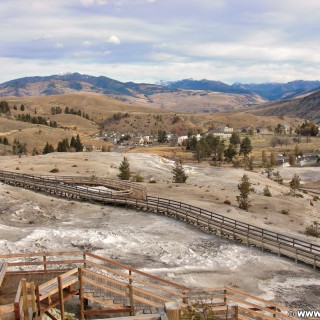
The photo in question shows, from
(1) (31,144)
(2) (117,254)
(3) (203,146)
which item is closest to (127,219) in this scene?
(2) (117,254)

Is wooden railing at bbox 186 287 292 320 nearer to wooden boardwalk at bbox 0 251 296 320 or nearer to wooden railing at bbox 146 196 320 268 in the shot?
wooden boardwalk at bbox 0 251 296 320

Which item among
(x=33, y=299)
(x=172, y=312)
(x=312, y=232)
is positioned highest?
(x=172, y=312)

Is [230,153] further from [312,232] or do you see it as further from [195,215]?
[195,215]

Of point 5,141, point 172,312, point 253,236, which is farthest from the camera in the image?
point 5,141

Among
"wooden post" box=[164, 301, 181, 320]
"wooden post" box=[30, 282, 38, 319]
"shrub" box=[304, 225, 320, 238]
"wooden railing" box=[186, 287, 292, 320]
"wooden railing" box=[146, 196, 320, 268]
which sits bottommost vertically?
"shrub" box=[304, 225, 320, 238]

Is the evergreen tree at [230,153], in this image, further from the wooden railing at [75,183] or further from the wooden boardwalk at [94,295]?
the wooden boardwalk at [94,295]

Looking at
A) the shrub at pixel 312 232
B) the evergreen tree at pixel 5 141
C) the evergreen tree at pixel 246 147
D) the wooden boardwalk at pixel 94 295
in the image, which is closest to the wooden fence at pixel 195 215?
the shrub at pixel 312 232

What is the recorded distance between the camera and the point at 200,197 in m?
53.3

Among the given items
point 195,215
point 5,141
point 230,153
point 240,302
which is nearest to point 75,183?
point 195,215

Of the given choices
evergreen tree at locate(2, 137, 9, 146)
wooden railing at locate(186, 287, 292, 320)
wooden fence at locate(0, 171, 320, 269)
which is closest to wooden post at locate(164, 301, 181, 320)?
wooden railing at locate(186, 287, 292, 320)

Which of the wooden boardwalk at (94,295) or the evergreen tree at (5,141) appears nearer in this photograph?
the wooden boardwalk at (94,295)

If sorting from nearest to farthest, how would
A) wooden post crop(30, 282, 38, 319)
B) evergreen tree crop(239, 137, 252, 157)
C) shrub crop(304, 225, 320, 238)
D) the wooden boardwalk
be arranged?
the wooden boardwalk
wooden post crop(30, 282, 38, 319)
shrub crop(304, 225, 320, 238)
evergreen tree crop(239, 137, 252, 157)

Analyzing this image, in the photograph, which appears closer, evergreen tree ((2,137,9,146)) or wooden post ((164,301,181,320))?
wooden post ((164,301,181,320))

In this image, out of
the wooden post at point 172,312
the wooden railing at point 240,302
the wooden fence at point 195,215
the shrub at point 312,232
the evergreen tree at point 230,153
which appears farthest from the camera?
the evergreen tree at point 230,153
